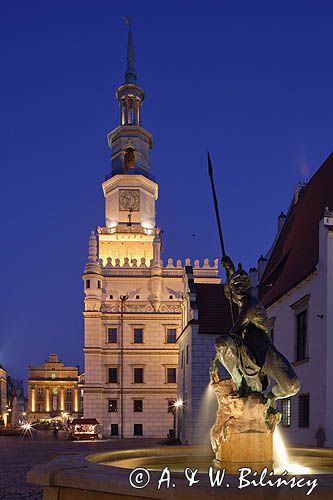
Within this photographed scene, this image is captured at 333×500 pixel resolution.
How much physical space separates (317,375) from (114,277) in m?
→ 32.8

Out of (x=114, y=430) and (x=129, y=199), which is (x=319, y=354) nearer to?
(x=114, y=430)

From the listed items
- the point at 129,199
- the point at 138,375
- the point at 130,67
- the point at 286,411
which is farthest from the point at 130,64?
the point at 286,411

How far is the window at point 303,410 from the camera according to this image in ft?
68.2

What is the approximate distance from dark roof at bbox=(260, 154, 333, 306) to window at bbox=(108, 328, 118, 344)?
70.8 ft

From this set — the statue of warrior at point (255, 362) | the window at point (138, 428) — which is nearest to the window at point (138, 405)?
the window at point (138, 428)

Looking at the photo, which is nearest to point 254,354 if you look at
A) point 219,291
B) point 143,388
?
point 219,291

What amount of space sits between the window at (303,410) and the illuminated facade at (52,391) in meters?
100

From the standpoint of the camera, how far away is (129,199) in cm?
5722

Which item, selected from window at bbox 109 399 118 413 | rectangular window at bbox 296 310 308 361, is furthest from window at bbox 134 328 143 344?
rectangular window at bbox 296 310 308 361

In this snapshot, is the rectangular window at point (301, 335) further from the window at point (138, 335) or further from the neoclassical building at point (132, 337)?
the window at point (138, 335)

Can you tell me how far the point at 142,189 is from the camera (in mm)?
57625

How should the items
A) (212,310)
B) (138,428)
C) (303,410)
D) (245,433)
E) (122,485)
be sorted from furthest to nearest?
(138,428)
(212,310)
(303,410)
(245,433)
(122,485)

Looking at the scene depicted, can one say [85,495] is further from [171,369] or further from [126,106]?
[126,106]

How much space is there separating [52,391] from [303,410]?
104 metres
